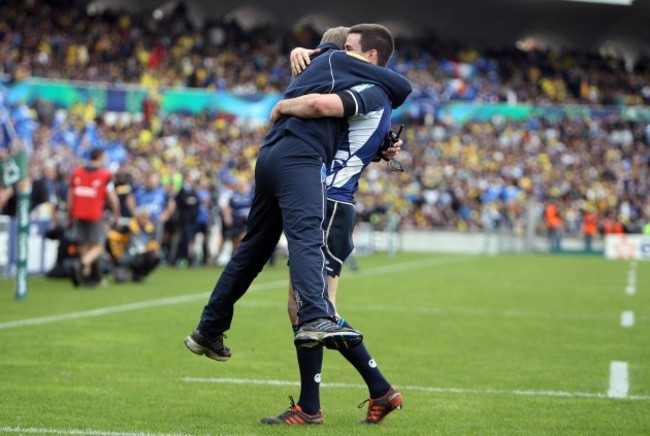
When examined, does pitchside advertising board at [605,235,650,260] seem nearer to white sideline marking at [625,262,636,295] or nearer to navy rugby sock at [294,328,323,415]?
white sideline marking at [625,262,636,295]

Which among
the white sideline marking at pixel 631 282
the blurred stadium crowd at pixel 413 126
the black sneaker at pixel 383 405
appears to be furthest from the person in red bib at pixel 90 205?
the blurred stadium crowd at pixel 413 126

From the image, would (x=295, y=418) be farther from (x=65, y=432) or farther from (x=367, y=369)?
(x=65, y=432)

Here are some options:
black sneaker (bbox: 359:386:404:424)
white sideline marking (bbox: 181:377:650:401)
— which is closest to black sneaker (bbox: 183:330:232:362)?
black sneaker (bbox: 359:386:404:424)

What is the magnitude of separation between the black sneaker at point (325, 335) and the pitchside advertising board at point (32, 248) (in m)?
12.8

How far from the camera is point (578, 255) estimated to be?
39.4 m

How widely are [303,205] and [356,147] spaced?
561 millimetres

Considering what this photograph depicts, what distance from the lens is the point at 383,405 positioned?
5848mm

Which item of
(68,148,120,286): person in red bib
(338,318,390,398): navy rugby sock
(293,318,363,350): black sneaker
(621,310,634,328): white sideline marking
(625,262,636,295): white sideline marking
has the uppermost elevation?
(293,318,363,350): black sneaker

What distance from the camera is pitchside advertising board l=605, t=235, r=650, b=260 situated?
37.4m

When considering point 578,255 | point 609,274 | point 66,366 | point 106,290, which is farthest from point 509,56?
point 66,366

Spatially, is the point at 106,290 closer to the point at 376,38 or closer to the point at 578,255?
the point at 376,38

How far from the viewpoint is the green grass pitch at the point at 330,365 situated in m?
5.93

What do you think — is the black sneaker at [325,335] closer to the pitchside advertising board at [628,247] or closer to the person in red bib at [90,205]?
the person in red bib at [90,205]

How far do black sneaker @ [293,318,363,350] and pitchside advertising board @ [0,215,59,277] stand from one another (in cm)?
1283
